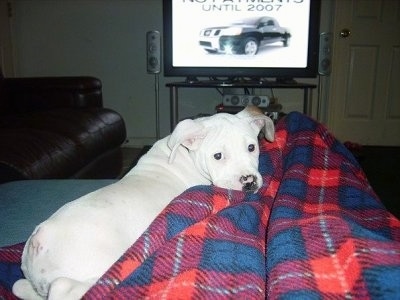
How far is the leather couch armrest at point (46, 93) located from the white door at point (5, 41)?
1.37 metres

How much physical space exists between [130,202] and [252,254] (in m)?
0.31

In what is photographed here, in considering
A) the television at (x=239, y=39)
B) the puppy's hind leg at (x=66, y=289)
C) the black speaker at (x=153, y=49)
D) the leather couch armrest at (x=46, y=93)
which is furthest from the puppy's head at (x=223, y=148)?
the black speaker at (x=153, y=49)

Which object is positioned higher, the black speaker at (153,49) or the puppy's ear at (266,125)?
the black speaker at (153,49)

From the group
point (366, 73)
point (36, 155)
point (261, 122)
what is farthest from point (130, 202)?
point (366, 73)

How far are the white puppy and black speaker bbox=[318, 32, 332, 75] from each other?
218 cm

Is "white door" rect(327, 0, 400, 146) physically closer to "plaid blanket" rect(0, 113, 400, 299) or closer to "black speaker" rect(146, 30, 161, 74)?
"black speaker" rect(146, 30, 161, 74)

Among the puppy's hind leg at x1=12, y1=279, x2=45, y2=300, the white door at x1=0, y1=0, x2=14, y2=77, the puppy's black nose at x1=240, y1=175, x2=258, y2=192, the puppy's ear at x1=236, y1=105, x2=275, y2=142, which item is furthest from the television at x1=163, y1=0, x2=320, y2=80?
the puppy's hind leg at x1=12, y1=279, x2=45, y2=300

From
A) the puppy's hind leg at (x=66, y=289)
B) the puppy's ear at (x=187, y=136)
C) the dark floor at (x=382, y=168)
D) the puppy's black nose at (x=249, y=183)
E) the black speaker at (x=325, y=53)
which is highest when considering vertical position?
the black speaker at (x=325, y=53)

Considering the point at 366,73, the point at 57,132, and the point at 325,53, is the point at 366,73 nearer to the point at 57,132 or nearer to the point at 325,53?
the point at 325,53

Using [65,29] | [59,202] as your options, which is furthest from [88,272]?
[65,29]

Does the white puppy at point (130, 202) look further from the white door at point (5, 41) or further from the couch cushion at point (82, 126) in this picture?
the white door at point (5, 41)

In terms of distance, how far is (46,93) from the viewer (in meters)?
2.62

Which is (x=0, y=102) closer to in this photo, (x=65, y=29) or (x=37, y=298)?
(x=65, y=29)

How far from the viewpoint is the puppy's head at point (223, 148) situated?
41.2 inches
